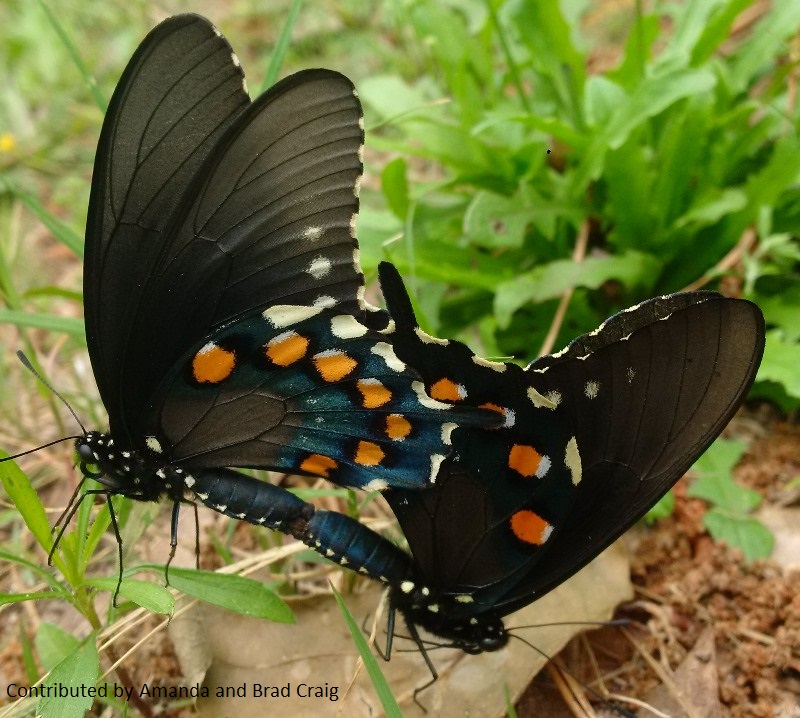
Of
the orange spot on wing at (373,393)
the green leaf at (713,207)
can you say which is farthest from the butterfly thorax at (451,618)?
the green leaf at (713,207)

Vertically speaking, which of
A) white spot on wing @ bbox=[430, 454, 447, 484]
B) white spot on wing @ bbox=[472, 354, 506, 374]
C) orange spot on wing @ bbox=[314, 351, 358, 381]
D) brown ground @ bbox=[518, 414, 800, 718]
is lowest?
brown ground @ bbox=[518, 414, 800, 718]

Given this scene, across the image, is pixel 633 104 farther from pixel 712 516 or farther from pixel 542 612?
pixel 542 612

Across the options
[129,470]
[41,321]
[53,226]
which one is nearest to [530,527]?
[129,470]

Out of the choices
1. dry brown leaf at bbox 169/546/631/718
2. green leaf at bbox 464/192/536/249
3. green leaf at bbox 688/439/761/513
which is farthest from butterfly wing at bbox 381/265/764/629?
green leaf at bbox 464/192/536/249

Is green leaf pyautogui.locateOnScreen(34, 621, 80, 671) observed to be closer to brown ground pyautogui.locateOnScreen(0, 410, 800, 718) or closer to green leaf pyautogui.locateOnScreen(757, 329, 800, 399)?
brown ground pyautogui.locateOnScreen(0, 410, 800, 718)

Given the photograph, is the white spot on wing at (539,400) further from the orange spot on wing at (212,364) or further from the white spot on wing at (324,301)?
the orange spot on wing at (212,364)

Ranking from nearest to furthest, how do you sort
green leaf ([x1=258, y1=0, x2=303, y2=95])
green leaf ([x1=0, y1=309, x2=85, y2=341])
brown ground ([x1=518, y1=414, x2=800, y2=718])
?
brown ground ([x1=518, y1=414, x2=800, y2=718]) < green leaf ([x1=0, y1=309, x2=85, y2=341]) < green leaf ([x1=258, y1=0, x2=303, y2=95])

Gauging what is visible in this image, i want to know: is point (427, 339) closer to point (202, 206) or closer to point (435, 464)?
point (435, 464)
